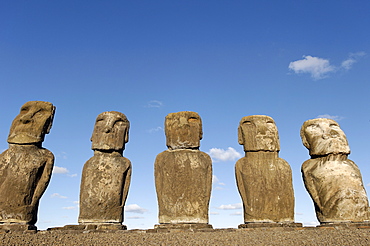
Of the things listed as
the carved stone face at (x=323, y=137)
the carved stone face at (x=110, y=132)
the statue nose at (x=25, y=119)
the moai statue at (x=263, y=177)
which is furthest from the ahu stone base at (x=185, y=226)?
the statue nose at (x=25, y=119)

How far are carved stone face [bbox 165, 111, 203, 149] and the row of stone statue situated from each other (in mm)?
23

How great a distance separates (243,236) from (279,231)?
3.70ft

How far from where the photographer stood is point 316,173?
32.9ft

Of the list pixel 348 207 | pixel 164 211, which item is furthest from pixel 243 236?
pixel 348 207

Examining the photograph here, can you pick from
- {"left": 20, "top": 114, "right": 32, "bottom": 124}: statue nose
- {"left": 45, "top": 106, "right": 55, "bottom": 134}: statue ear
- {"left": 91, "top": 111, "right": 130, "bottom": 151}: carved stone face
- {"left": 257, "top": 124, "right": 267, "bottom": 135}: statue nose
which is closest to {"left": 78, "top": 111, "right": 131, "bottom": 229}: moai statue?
{"left": 91, "top": 111, "right": 130, "bottom": 151}: carved stone face

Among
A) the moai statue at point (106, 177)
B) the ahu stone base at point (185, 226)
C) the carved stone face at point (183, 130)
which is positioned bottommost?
the ahu stone base at point (185, 226)

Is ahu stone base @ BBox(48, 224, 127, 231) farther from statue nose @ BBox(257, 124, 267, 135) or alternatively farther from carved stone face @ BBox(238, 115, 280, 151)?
statue nose @ BBox(257, 124, 267, 135)

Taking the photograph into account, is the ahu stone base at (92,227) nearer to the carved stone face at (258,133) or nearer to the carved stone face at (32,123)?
the carved stone face at (32,123)

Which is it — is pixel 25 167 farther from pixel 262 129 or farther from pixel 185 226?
pixel 262 129

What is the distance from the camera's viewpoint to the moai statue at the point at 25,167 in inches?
336

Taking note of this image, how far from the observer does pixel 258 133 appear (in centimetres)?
995

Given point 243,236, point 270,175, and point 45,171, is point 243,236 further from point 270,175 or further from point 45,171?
point 45,171

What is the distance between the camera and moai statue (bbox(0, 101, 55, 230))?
8547 millimetres

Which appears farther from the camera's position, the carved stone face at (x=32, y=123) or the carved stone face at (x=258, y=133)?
the carved stone face at (x=258, y=133)
